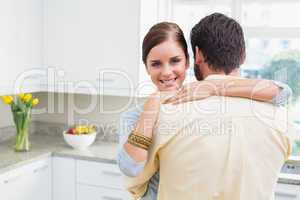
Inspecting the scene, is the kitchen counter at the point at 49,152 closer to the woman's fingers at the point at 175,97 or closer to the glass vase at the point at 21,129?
the glass vase at the point at 21,129

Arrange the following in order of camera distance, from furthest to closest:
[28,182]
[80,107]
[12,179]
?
[80,107] < [28,182] < [12,179]

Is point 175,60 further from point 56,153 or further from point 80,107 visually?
point 80,107

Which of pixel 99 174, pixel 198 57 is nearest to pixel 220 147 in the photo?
pixel 198 57

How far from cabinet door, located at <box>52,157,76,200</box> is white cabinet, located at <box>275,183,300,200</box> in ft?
4.25

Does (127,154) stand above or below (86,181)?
above

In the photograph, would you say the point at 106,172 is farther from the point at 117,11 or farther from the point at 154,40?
the point at 154,40

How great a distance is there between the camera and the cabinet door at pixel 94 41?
8.17 ft

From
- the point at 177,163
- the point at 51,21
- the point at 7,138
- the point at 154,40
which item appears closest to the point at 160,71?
the point at 154,40

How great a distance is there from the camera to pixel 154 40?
1225 mm

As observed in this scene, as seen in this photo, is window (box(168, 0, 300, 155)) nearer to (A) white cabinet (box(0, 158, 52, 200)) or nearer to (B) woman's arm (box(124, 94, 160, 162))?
(A) white cabinet (box(0, 158, 52, 200))

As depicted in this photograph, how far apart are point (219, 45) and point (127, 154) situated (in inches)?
15.4

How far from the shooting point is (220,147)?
3.09 ft

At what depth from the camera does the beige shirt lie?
943 mm

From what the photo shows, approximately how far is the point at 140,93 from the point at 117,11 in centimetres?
56
